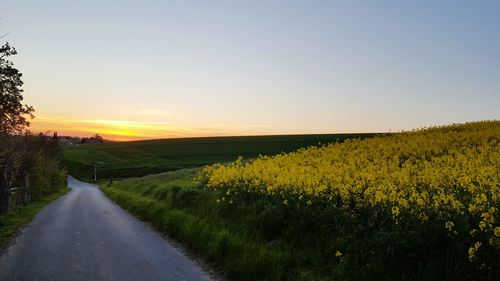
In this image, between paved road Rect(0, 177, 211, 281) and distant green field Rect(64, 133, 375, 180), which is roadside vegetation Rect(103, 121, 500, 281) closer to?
paved road Rect(0, 177, 211, 281)

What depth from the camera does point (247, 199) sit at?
1658 centimetres

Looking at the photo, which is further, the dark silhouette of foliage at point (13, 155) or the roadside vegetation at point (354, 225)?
the dark silhouette of foliage at point (13, 155)

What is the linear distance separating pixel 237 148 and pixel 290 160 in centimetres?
9411

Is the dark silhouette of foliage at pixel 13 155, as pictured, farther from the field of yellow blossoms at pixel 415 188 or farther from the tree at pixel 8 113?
the field of yellow blossoms at pixel 415 188

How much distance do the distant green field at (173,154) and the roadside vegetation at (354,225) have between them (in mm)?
78416

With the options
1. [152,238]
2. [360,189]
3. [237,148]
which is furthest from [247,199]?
[237,148]

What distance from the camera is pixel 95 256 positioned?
42.1 feet

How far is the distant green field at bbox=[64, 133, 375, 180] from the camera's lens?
335 ft

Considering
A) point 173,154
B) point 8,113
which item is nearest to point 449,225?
point 8,113

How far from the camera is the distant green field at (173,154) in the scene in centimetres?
10200

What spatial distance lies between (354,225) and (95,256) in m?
6.76

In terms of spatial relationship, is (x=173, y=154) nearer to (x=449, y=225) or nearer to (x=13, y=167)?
(x=13, y=167)

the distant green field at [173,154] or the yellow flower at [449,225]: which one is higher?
the yellow flower at [449,225]

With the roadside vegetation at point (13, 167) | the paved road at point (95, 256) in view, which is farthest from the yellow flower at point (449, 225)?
the roadside vegetation at point (13, 167)
